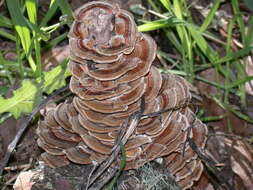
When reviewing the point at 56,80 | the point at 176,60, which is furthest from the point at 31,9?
the point at 176,60

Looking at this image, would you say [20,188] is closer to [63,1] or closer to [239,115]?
[63,1]

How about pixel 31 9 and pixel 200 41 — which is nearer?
pixel 31 9

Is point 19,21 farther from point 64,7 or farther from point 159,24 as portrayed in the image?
point 159,24

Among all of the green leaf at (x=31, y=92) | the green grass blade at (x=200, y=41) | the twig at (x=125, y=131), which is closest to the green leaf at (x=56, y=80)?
the green leaf at (x=31, y=92)

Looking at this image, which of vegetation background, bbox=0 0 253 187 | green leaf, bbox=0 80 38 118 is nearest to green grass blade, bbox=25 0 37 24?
vegetation background, bbox=0 0 253 187

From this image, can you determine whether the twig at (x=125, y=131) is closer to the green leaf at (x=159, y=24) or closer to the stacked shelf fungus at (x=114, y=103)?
the stacked shelf fungus at (x=114, y=103)
